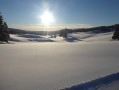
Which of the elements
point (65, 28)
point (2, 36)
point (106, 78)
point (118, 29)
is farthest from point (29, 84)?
point (65, 28)

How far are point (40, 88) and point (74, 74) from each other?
127 cm

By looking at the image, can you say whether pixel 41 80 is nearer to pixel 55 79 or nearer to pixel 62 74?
pixel 55 79

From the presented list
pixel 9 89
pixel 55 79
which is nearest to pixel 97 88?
pixel 55 79

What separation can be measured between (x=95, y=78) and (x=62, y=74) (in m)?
0.95

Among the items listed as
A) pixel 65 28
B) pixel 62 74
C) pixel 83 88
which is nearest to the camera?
pixel 83 88

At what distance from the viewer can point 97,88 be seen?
2.95 m

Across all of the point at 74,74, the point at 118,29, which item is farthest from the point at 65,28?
the point at 74,74

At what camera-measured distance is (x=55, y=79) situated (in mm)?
3293

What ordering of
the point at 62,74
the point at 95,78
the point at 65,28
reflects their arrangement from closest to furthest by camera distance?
1. the point at 95,78
2. the point at 62,74
3. the point at 65,28

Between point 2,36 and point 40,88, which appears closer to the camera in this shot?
point 40,88

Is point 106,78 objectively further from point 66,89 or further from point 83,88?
point 66,89

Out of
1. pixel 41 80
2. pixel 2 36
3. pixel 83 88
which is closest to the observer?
pixel 83 88

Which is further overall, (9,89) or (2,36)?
(2,36)

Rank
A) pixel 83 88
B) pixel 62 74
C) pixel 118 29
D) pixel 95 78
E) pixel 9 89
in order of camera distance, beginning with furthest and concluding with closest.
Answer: pixel 118 29, pixel 62 74, pixel 95 78, pixel 83 88, pixel 9 89
